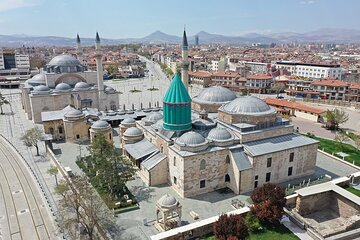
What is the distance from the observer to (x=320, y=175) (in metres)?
27.7

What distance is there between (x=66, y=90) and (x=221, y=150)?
30.6m

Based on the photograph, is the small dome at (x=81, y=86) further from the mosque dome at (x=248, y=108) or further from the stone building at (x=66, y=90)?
the mosque dome at (x=248, y=108)

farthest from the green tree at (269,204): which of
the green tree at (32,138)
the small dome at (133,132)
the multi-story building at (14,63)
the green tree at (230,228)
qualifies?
the multi-story building at (14,63)

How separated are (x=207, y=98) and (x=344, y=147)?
1763 centimetres

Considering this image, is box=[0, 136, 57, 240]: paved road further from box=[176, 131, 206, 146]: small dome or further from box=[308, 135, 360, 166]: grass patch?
box=[308, 135, 360, 166]: grass patch

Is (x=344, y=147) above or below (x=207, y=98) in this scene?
below

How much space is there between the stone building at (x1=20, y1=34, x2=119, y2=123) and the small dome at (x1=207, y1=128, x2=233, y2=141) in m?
26.1

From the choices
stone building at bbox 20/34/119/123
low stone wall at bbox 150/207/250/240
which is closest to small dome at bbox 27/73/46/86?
stone building at bbox 20/34/119/123

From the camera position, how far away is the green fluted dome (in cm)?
2683

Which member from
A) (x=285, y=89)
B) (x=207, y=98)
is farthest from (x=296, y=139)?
(x=285, y=89)

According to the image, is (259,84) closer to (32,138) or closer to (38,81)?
(38,81)

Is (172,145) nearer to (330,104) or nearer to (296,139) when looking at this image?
(296,139)

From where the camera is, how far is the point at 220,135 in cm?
2533

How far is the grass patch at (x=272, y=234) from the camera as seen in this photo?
1914cm
